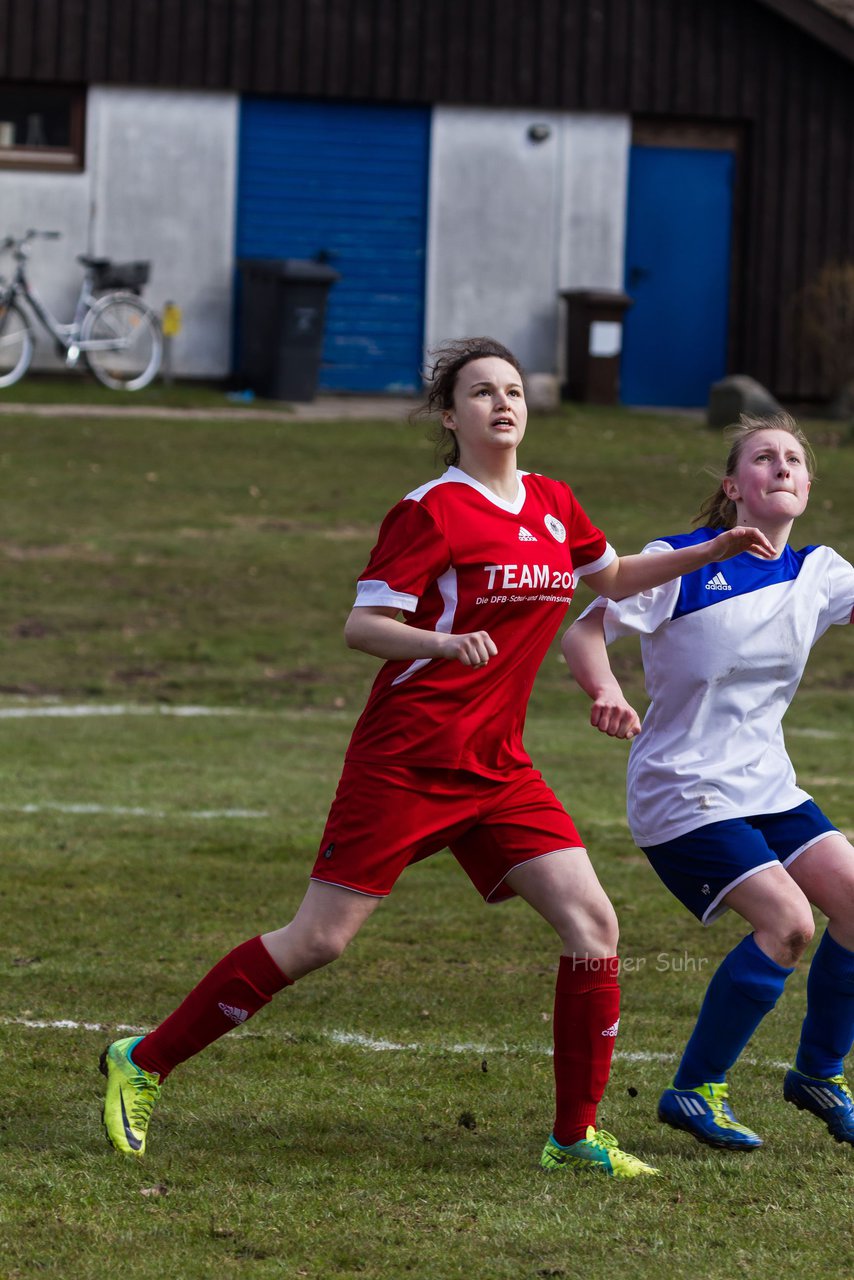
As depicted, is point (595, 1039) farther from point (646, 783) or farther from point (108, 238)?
point (108, 238)

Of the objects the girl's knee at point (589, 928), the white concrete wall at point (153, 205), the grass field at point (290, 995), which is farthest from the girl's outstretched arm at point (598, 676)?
the white concrete wall at point (153, 205)

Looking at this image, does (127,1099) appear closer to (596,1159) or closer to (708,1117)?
(596,1159)

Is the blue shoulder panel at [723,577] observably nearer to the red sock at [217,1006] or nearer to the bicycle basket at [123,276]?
the red sock at [217,1006]

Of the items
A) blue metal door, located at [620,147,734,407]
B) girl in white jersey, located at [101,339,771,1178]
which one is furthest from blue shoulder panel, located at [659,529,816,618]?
blue metal door, located at [620,147,734,407]

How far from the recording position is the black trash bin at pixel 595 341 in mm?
22639

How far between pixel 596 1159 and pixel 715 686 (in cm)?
114

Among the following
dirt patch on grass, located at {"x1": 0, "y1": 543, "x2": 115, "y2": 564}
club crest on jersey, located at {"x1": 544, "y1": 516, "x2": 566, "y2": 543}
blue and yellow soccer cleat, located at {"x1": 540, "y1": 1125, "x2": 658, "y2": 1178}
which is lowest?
blue and yellow soccer cleat, located at {"x1": 540, "y1": 1125, "x2": 658, "y2": 1178}

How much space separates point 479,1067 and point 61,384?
1707 cm

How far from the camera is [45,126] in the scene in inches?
865

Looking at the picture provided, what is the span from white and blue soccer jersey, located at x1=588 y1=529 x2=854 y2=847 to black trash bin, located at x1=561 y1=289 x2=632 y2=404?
18.1 metres

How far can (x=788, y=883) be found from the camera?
181 inches

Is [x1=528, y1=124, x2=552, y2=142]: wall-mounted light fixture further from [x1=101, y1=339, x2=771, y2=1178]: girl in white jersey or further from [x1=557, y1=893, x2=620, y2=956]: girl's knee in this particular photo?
[x1=557, y1=893, x2=620, y2=956]: girl's knee

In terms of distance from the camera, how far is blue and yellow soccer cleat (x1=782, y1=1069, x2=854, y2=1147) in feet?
15.6

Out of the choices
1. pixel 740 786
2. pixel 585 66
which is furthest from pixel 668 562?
pixel 585 66
